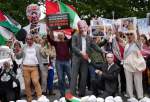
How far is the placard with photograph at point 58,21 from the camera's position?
1285cm

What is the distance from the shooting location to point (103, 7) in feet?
103

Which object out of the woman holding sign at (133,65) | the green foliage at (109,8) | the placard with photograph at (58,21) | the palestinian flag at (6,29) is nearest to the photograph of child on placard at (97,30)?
the placard with photograph at (58,21)

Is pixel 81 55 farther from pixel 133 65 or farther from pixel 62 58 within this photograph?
pixel 133 65

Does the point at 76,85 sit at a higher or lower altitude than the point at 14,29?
lower

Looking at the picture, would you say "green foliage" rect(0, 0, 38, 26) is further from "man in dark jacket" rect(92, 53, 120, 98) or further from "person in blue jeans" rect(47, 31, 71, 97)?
"man in dark jacket" rect(92, 53, 120, 98)

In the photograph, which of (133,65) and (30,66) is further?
(133,65)

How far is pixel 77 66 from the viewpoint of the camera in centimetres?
1220

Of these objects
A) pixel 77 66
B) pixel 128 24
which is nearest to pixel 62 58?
pixel 77 66

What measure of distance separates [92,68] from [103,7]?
18.9 m

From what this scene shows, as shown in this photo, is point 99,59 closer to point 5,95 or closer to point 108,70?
point 108,70

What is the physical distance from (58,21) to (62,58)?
1.10 metres

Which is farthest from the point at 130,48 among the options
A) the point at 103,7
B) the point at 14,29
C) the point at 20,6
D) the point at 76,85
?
the point at 103,7

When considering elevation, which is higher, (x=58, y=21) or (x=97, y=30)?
(x=58, y=21)

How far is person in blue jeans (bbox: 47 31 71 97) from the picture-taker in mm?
12172
